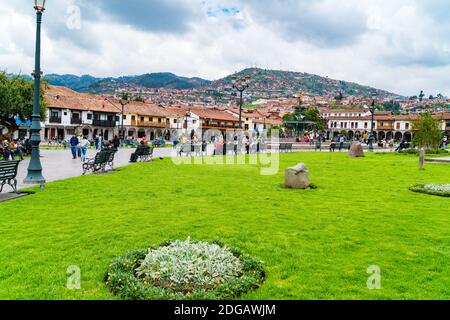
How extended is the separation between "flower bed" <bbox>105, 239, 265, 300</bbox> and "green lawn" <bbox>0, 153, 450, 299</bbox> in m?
0.20

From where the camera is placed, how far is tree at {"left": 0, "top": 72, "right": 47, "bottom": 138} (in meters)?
24.7

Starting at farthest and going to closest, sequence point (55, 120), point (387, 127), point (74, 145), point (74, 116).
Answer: point (387, 127) → point (74, 116) → point (55, 120) → point (74, 145)

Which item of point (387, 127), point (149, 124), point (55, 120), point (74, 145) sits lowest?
point (74, 145)

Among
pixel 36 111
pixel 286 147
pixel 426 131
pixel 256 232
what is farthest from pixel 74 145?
pixel 426 131

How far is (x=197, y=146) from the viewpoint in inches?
1184

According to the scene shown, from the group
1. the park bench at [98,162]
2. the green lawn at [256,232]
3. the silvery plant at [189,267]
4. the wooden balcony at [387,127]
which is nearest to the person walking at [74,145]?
the park bench at [98,162]

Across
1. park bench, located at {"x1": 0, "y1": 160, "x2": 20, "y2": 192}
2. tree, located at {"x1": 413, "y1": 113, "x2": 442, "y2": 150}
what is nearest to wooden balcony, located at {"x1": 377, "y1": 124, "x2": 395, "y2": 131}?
tree, located at {"x1": 413, "y1": 113, "x2": 442, "y2": 150}

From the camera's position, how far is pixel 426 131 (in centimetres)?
3102

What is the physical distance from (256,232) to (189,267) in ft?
8.83

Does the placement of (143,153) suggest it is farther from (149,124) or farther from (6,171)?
(149,124)

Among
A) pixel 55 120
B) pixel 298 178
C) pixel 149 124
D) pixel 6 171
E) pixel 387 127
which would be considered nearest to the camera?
pixel 6 171

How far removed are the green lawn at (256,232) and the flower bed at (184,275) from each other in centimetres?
20

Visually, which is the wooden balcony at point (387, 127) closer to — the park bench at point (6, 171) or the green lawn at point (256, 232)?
the green lawn at point (256, 232)

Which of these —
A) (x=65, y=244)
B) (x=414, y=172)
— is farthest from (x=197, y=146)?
(x=65, y=244)
